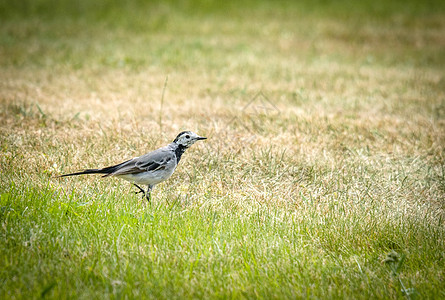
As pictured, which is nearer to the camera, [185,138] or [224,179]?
[185,138]

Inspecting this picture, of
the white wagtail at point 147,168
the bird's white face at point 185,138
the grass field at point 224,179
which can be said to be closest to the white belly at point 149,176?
the white wagtail at point 147,168

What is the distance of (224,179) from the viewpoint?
605 centimetres

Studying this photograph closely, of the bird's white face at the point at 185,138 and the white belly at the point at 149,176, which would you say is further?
the bird's white face at the point at 185,138

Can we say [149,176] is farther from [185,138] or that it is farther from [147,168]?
[185,138]

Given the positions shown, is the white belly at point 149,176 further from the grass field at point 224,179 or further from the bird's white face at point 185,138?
the bird's white face at point 185,138

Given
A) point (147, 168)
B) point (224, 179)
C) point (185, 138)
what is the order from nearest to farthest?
point (147, 168) → point (185, 138) → point (224, 179)

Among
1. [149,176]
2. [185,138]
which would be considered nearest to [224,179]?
[185,138]

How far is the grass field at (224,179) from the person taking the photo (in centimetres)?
399

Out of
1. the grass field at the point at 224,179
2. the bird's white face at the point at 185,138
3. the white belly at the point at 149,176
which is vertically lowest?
the grass field at the point at 224,179

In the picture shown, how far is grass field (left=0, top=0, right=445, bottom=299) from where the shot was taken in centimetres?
399

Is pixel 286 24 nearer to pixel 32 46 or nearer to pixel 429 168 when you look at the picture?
pixel 32 46

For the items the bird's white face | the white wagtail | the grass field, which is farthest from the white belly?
the bird's white face

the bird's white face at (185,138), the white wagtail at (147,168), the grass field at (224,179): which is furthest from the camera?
the bird's white face at (185,138)

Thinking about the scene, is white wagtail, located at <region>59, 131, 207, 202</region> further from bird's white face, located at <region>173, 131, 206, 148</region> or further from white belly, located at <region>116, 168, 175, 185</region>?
bird's white face, located at <region>173, 131, 206, 148</region>
